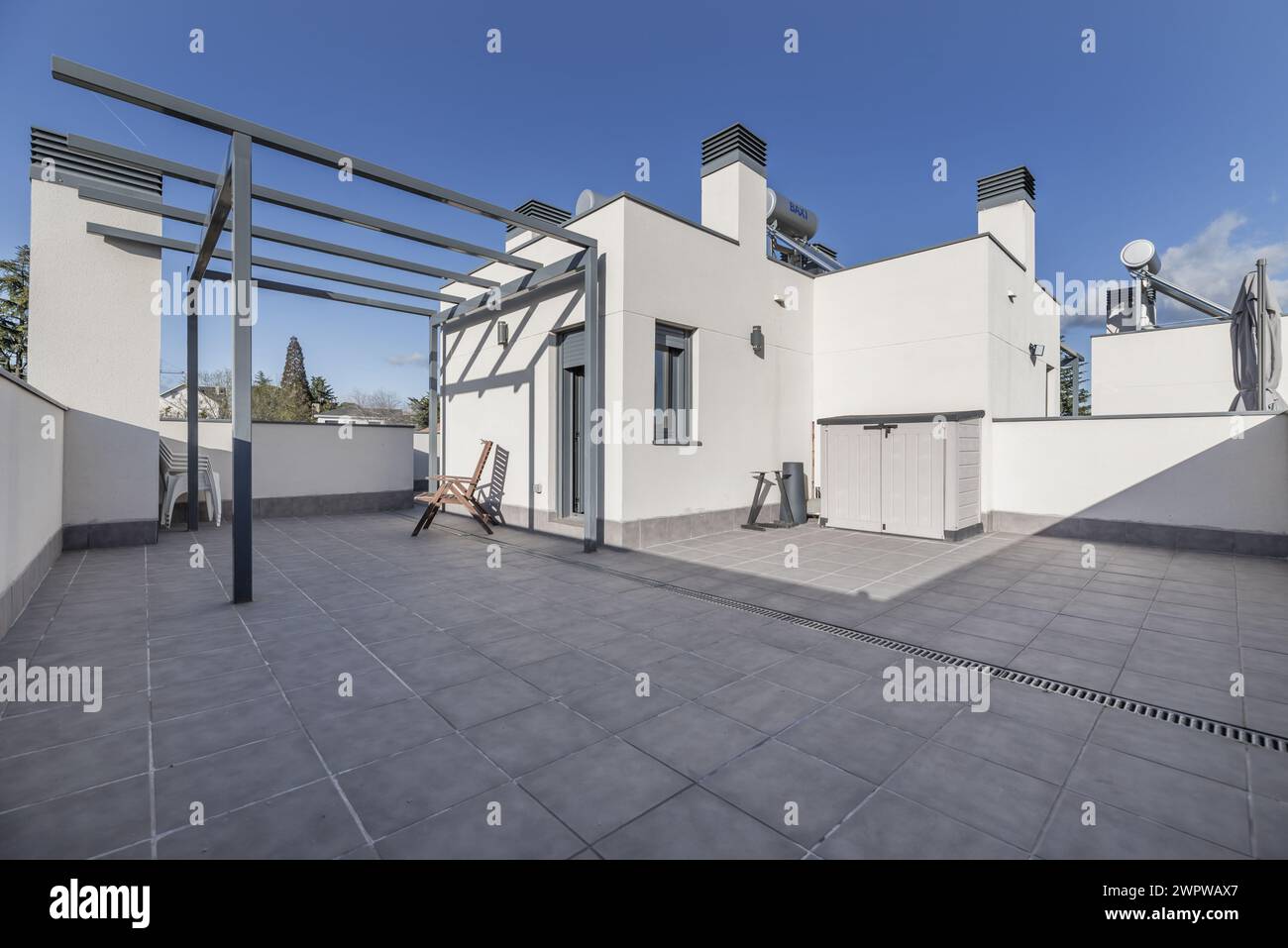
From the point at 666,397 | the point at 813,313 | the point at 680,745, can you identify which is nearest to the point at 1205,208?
the point at 813,313

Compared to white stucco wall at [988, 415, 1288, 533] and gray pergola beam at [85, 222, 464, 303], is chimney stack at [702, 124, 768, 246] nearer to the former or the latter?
gray pergola beam at [85, 222, 464, 303]

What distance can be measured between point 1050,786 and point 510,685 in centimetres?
201

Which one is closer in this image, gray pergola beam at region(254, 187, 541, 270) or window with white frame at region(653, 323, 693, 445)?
gray pergola beam at region(254, 187, 541, 270)

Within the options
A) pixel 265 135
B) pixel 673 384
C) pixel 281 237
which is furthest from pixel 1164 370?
pixel 281 237

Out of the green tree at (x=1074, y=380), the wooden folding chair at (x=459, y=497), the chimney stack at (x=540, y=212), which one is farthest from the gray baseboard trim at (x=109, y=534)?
the green tree at (x=1074, y=380)

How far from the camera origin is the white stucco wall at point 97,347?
5.31 metres

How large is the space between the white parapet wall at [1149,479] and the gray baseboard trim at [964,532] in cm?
37

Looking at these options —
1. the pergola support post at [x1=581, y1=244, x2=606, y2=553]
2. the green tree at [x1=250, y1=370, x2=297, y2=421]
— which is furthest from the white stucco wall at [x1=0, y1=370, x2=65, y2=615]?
the green tree at [x1=250, y1=370, x2=297, y2=421]

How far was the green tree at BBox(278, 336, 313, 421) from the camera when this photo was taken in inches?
995

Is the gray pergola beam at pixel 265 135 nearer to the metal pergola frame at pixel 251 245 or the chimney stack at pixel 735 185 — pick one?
the metal pergola frame at pixel 251 245

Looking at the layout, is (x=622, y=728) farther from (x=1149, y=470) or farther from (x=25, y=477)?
(x=1149, y=470)

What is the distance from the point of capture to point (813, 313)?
829cm

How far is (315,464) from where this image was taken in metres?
8.45

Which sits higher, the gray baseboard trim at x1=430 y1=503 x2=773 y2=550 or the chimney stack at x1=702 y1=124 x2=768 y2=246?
the chimney stack at x1=702 y1=124 x2=768 y2=246
